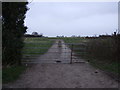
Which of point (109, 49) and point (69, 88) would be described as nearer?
point (69, 88)

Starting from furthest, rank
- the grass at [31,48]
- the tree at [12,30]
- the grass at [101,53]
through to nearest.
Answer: the grass at [31,48] < the grass at [101,53] < the tree at [12,30]

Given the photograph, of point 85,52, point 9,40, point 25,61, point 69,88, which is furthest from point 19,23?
point 85,52

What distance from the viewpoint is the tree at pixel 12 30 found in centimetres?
1030

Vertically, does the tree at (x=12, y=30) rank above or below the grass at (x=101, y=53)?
above

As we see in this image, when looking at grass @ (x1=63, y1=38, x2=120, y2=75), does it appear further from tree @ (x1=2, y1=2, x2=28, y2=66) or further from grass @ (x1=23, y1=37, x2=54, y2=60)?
tree @ (x1=2, y1=2, x2=28, y2=66)

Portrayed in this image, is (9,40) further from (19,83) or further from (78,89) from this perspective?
(78,89)

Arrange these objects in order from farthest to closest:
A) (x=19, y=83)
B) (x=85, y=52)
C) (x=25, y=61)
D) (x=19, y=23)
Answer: (x=85, y=52), (x=25, y=61), (x=19, y=23), (x=19, y=83)

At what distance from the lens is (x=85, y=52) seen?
17641 millimetres

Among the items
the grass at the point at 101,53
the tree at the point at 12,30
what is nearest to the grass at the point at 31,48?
the tree at the point at 12,30

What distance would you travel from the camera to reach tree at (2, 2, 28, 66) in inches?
405

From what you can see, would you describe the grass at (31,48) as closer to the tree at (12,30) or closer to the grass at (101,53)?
the tree at (12,30)

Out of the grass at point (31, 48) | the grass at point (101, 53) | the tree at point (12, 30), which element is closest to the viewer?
the tree at point (12, 30)

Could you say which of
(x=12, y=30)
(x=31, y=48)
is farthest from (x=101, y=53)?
(x=12, y=30)

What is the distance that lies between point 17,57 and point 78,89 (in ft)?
20.5
